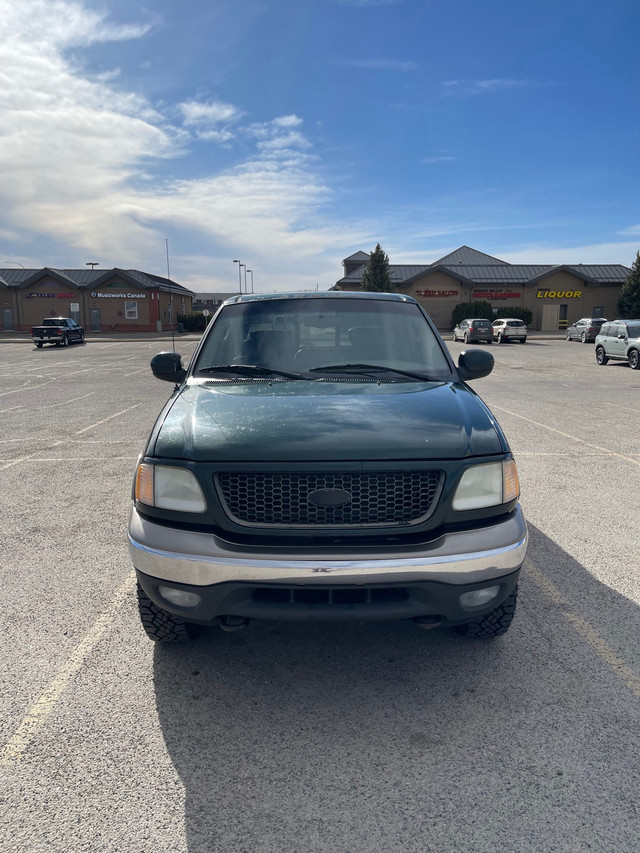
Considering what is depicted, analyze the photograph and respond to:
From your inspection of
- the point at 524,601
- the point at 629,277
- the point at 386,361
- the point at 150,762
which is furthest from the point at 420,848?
the point at 629,277

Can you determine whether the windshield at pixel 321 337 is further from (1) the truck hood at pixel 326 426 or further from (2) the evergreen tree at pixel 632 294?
(2) the evergreen tree at pixel 632 294

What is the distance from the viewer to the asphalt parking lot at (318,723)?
6.77 ft

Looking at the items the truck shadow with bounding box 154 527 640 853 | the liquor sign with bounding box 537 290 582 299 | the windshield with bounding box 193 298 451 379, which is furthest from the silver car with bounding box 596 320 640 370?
the liquor sign with bounding box 537 290 582 299

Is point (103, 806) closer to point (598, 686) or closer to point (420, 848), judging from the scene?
point (420, 848)

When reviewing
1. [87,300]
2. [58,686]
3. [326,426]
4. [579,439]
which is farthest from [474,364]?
[87,300]

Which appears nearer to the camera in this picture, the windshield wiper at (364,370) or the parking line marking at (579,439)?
the windshield wiper at (364,370)

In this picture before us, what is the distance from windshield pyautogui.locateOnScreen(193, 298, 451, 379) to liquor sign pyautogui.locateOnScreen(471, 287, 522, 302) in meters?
52.0

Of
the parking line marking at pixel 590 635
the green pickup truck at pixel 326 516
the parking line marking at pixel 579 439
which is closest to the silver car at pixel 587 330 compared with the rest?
the parking line marking at pixel 579 439

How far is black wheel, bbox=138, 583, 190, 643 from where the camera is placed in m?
2.94

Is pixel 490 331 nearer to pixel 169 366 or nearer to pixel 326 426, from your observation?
pixel 169 366

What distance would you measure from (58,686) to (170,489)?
117 cm

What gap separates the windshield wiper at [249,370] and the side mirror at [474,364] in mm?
1229

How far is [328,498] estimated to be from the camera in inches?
99.2

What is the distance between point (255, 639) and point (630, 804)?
6.16 ft
